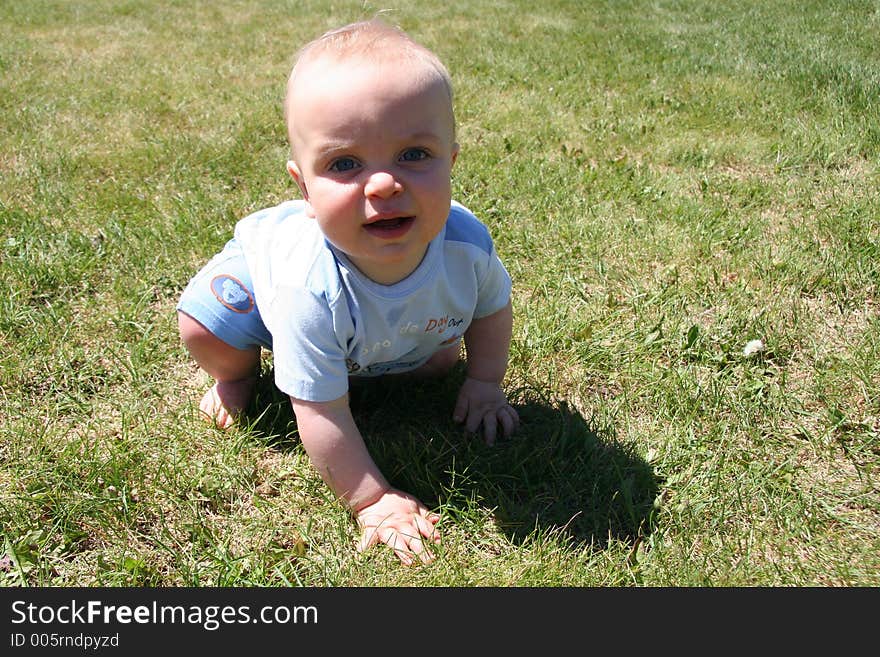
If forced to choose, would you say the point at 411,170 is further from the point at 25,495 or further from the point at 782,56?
the point at 782,56

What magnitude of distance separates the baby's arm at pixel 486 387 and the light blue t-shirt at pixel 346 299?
0.31 feet

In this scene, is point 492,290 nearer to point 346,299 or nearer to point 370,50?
point 346,299

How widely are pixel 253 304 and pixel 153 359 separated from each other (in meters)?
0.78

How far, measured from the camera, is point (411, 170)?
6.46 ft

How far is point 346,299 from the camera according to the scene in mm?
2197

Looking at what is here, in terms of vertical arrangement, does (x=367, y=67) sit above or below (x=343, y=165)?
above

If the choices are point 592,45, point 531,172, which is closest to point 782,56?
point 592,45

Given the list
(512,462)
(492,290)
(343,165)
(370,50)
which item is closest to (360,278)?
(343,165)

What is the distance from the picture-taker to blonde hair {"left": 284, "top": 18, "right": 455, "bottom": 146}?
6.31 feet

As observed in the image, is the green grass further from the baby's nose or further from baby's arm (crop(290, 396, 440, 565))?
the baby's nose

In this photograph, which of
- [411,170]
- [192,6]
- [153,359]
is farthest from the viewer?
[192,6]

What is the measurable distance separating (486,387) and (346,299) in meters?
0.70

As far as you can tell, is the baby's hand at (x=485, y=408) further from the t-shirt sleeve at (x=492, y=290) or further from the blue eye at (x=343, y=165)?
the blue eye at (x=343, y=165)

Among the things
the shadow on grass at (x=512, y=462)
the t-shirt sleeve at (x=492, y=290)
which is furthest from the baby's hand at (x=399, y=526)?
the t-shirt sleeve at (x=492, y=290)
